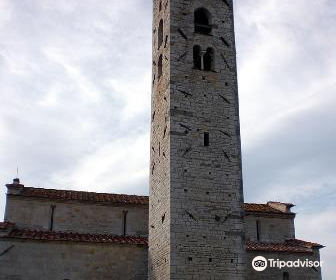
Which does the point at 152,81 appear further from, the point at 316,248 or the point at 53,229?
the point at 316,248

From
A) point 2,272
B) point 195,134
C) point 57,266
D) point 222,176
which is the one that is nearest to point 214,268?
point 222,176

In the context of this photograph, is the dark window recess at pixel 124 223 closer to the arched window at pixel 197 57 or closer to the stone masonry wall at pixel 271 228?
the stone masonry wall at pixel 271 228

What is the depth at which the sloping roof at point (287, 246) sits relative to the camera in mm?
22700

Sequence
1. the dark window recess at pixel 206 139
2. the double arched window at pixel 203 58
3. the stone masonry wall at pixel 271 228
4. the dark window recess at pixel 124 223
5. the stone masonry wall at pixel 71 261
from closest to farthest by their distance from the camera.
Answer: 1. the dark window recess at pixel 206 139
2. the stone masonry wall at pixel 71 261
3. the double arched window at pixel 203 58
4. the dark window recess at pixel 124 223
5. the stone masonry wall at pixel 271 228

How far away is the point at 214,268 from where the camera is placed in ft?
57.2

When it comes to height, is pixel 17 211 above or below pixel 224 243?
above

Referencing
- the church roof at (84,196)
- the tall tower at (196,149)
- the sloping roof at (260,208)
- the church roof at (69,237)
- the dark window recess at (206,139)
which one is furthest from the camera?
the sloping roof at (260,208)

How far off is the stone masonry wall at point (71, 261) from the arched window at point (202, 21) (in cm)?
976

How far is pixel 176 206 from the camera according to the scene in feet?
58.3

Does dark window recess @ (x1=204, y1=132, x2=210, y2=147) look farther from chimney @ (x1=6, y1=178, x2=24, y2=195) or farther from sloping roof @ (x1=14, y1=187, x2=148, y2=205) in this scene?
chimney @ (x1=6, y1=178, x2=24, y2=195)

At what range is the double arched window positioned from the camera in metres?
20.3

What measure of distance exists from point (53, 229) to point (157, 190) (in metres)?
6.06

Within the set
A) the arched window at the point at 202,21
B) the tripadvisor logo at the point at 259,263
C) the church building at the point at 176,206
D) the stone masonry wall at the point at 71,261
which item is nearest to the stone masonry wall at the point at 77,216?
the church building at the point at 176,206

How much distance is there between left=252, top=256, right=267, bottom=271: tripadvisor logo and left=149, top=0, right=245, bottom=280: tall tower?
419 cm
